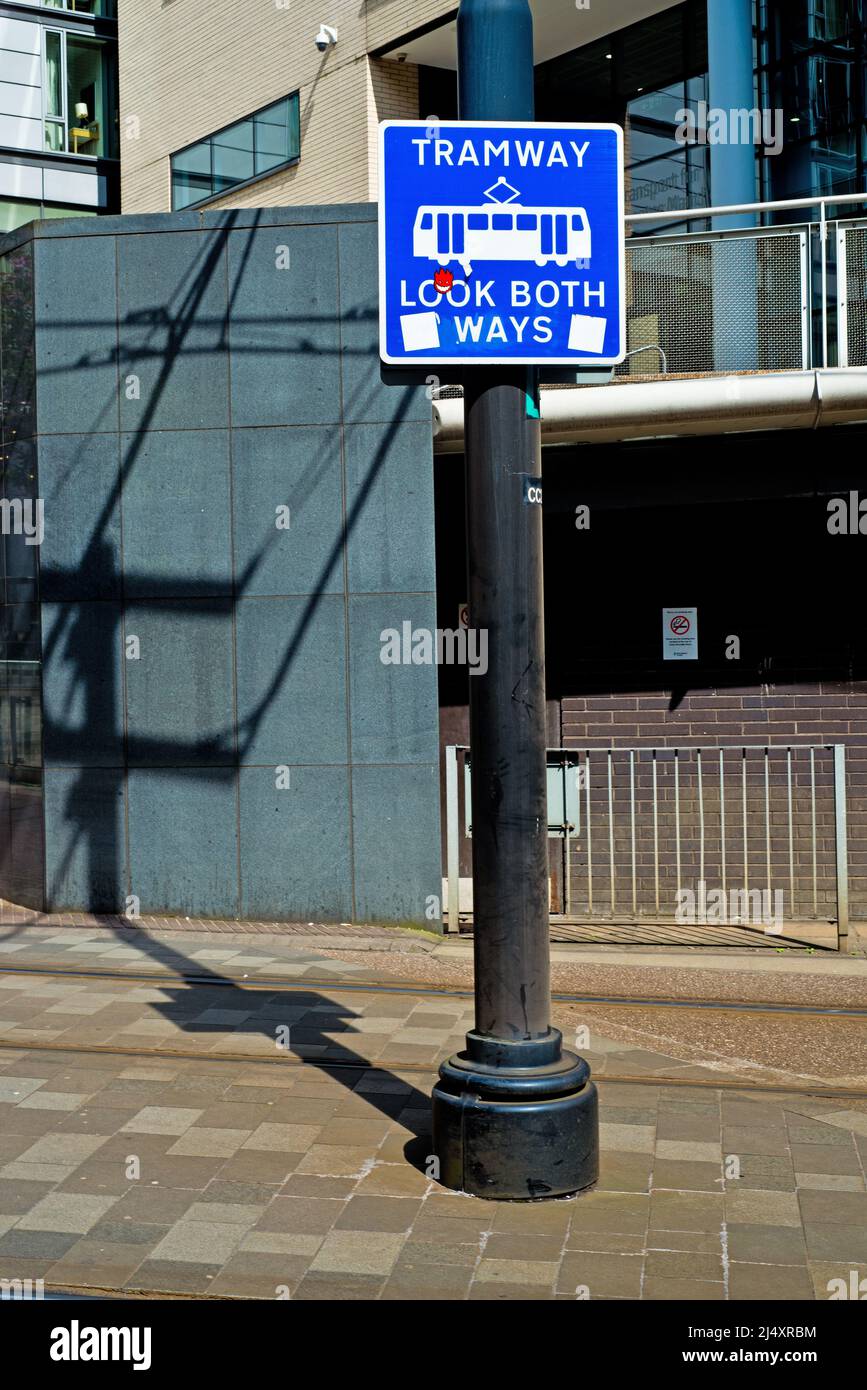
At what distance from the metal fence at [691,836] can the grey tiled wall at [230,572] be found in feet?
3.42

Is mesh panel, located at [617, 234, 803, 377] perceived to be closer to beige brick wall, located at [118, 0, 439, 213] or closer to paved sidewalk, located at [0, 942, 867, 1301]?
paved sidewalk, located at [0, 942, 867, 1301]

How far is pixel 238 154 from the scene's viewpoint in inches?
776

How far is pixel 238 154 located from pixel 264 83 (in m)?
1.10

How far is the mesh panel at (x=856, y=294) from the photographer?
1011cm

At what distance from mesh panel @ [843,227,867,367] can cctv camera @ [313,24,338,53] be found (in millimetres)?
9837

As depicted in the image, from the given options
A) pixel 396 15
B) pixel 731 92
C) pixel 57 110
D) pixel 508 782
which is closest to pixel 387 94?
pixel 396 15

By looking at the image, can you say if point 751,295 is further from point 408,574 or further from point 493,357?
point 493,357

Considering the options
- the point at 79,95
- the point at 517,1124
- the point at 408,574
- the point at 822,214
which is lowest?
the point at 517,1124

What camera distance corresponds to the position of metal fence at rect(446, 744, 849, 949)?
34.9 ft

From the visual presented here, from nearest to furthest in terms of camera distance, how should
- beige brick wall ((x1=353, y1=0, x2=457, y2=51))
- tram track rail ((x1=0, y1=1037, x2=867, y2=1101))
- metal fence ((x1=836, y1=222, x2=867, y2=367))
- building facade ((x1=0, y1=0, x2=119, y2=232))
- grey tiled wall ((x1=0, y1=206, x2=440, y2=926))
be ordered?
tram track rail ((x1=0, y1=1037, x2=867, y2=1101))
grey tiled wall ((x1=0, y1=206, x2=440, y2=926))
metal fence ((x1=836, y1=222, x2=867, y2=367))
beige brick wall ((x1=353, y1=0, x2=457, y2=51))
building facade ((x1=0, y1=0, x2=119, y2=232))

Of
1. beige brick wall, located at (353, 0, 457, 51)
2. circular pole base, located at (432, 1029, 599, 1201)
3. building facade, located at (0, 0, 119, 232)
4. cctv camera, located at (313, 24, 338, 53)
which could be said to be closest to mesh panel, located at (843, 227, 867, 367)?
circular pole base, located at (432, 1029, 599, 1201)

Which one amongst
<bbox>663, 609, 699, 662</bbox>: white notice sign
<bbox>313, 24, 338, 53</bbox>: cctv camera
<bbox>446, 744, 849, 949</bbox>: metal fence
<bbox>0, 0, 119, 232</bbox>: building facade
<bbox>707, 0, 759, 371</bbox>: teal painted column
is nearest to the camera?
<bbox>446, 744, 849, 949</bbox>: metal fence
